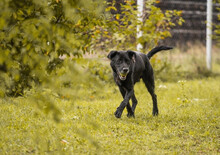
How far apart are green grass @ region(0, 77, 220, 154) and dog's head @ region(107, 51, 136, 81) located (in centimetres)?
72

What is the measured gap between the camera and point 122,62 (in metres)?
5.27

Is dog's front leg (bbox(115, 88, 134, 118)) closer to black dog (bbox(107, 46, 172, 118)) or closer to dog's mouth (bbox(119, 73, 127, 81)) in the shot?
black dog (bbox(107, 46, 172, 118))

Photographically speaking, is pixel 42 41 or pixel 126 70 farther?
pixel 126 70

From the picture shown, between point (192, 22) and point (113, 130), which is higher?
point (192, 22)

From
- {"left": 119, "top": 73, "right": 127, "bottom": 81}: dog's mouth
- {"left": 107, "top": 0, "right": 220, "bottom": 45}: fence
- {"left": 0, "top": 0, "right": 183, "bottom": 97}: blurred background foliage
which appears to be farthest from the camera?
{"left": 107, "top": 0, "right": 220, "bottom": 45}: fence

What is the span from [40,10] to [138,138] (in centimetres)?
213

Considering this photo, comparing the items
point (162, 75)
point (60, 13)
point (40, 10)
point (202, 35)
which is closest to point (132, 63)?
point (60, 13)

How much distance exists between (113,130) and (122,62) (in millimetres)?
1147

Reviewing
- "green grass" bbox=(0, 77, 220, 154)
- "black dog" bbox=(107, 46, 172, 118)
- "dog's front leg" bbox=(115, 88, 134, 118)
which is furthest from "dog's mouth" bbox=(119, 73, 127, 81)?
"green grass" bbox=(0, 77, 220, 154)

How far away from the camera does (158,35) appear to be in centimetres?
864

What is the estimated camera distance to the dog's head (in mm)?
5160

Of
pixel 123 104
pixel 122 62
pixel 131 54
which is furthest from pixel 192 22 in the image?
pixel 123 104

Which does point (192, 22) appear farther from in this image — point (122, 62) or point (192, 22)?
point (122, 62)

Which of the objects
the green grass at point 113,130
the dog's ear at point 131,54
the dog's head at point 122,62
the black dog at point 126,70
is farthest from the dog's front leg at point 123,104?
the dog's ear at point 131,54
